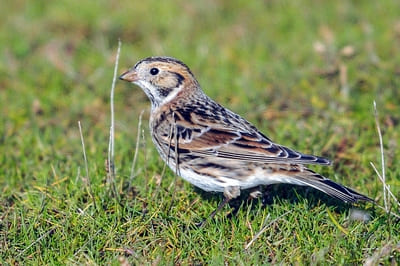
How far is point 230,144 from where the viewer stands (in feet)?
18.9

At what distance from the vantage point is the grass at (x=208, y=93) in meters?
5.30

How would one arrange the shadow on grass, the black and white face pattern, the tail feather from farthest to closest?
the black and white face pattern
the shadow on grass
the tail feather

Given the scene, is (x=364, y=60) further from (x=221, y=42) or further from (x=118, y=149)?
(x=118, y=149)

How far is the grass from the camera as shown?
530cm

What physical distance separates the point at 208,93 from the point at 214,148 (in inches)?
117

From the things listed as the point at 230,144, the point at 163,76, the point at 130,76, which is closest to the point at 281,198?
the point at 230,144

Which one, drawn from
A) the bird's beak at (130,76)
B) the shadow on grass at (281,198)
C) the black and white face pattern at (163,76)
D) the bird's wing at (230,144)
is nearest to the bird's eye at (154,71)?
the black and white face pattern at (163,76)

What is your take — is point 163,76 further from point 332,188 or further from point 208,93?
point 208,93

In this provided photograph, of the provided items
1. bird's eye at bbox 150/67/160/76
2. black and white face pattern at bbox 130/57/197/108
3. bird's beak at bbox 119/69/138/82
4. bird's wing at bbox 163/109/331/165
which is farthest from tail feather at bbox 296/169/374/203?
bird's beak at bbox 119/69/138/82

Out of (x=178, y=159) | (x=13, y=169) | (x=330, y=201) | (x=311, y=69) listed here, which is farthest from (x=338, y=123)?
(x=13, y=169)

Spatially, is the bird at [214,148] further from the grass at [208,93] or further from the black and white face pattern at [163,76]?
the grass at [208,93]

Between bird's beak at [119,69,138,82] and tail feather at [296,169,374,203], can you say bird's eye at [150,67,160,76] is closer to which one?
bird's beak at [119,69,138,82]

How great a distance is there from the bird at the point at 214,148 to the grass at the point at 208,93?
221 millimetres

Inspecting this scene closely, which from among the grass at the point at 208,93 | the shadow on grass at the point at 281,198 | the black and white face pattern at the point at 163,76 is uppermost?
the black and white face pattern at the point at 163,76
